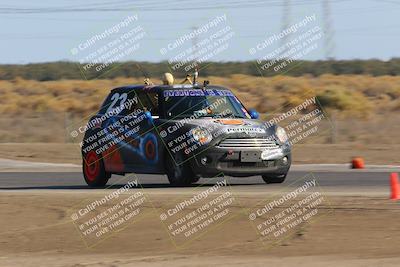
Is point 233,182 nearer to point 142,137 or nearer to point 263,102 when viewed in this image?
point 142,137

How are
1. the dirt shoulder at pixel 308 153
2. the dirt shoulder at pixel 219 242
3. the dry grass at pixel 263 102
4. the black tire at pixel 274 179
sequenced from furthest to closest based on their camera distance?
the dry grass at pixel 263 102
the dirt shoulder at pixel 308 153
the black tire at pixel 274 179
the dirt shoulder at pixel 219 242

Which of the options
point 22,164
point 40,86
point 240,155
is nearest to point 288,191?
point 240,155

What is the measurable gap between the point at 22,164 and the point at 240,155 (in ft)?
33.3

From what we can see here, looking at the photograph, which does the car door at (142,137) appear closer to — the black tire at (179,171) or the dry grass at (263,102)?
the black tire at (179,171)

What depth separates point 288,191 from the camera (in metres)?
16.9

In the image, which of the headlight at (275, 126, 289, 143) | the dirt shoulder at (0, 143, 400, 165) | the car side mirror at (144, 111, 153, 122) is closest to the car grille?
the headlight at (275, 126, 289, 143)

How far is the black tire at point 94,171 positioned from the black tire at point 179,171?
62.3 inches

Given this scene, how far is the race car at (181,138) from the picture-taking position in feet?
57.1

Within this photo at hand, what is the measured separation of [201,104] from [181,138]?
3.76ft

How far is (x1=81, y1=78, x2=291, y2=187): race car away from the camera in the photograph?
685 inches

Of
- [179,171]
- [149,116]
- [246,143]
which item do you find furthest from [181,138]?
[246,143]

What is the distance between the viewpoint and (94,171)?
19125mm

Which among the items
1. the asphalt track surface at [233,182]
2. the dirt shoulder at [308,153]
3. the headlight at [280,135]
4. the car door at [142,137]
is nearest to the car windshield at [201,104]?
the car door at [142,137]

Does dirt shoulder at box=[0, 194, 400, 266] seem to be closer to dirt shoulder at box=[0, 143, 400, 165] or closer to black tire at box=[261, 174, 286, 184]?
black tire at box=[261, 174, 286, 184]
